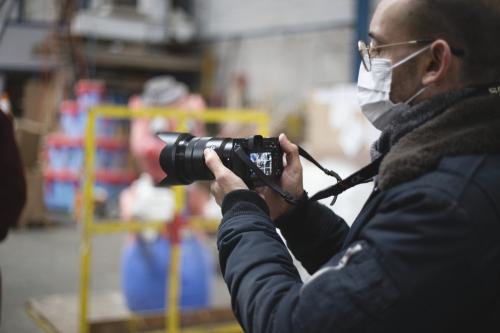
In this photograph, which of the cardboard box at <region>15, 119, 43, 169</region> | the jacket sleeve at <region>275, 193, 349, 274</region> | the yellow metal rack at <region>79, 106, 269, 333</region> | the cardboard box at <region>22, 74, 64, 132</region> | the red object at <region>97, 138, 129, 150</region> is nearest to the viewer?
the jacket sleeve at <region>275, 193, 349, 274</region>

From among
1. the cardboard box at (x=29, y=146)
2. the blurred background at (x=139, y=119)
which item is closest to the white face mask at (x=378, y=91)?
the blurred background at (x=139, y=119)

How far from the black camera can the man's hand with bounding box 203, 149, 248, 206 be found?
0.04 m

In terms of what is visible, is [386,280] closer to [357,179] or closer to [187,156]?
[357,179]

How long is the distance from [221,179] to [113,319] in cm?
266

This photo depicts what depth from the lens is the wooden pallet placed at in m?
3.62

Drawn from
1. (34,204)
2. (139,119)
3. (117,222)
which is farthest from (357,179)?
(34,204)

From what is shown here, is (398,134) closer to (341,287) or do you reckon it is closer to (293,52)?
(341,287)

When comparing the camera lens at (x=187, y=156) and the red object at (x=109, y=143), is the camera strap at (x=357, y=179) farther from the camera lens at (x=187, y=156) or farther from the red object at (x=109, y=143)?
the red object at (x=109, y=143)

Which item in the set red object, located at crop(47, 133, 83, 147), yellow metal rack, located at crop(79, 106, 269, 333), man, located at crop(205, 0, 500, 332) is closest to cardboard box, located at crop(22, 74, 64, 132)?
red object, located at crop(47, 133, 83, 147)

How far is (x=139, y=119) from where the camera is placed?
4.22 meters

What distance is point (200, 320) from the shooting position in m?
3.83

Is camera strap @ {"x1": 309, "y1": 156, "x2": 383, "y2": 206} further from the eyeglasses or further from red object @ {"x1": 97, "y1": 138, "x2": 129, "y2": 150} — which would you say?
red object @ {"x1": 97, "y1": 138, "x2": 129, "y2": 150}

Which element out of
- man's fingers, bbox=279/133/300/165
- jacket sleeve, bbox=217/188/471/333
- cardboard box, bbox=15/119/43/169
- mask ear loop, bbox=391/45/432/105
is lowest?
cardboard box, bbox=15/119/43/169

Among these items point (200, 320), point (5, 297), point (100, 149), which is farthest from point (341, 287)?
point (100, 149)
